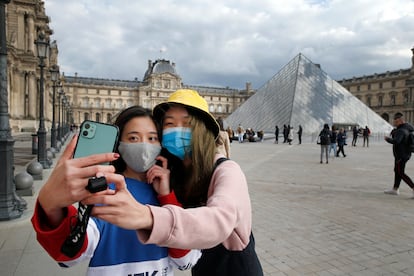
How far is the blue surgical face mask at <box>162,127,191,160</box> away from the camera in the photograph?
114 centimetres

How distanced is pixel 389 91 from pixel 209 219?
8165cm

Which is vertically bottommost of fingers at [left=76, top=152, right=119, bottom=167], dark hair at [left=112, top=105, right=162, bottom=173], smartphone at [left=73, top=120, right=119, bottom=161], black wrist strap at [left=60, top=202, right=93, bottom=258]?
black wrist strap at [left=60, top=202, right=93, bottom=258]

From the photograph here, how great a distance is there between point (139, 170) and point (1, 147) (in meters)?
4.04

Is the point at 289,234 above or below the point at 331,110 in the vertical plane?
below

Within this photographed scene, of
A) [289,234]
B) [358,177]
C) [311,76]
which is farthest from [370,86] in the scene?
[289,234]

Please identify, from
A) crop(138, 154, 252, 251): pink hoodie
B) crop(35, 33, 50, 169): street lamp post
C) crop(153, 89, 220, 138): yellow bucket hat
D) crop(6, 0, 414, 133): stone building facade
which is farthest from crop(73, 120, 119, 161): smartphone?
crop(6, 0, 414, 133): stone building facade

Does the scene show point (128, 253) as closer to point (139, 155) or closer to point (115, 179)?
point (139, 155)

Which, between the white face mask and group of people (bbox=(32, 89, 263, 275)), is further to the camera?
the white face mask

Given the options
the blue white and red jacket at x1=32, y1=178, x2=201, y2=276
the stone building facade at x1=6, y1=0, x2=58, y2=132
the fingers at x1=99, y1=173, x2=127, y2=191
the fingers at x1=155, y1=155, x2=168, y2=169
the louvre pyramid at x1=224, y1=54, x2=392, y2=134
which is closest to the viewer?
the fingers at x1=99, y1=173, x2=127, y2=191

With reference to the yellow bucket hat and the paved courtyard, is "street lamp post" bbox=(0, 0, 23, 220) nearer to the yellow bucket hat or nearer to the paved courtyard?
the paved courtyard

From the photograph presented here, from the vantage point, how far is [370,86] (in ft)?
240

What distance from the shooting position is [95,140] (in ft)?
2.45

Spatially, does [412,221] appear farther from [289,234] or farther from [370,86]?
[370,86]

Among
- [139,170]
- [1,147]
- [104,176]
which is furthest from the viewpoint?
[1,147]
